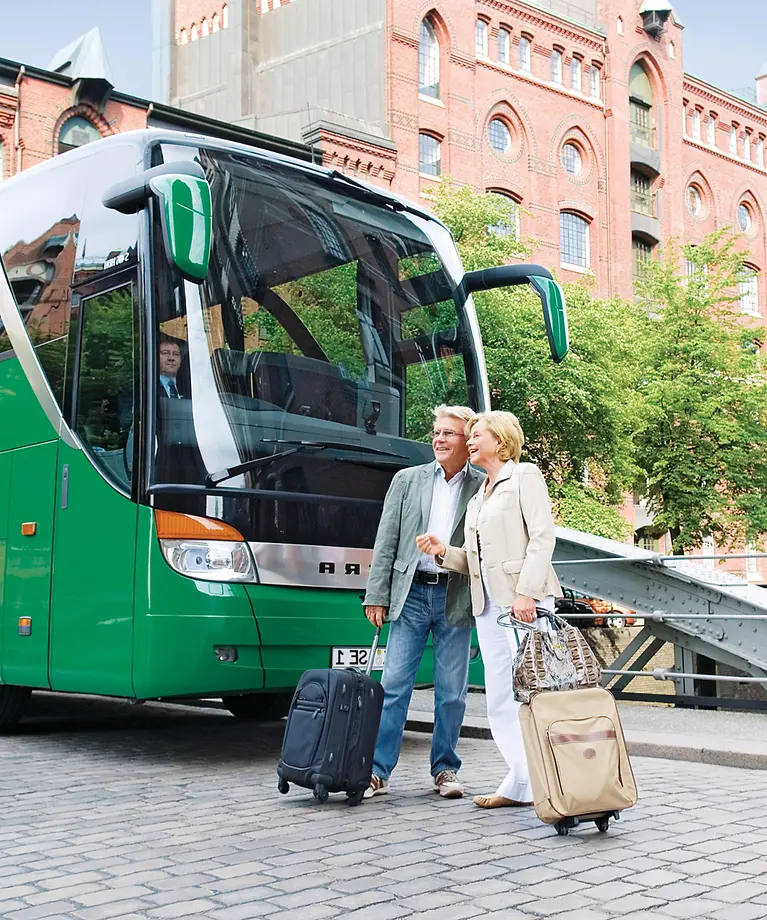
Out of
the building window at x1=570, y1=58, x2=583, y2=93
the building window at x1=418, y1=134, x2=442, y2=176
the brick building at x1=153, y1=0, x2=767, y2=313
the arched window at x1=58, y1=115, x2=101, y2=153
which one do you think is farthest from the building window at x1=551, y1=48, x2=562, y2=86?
the arched window at x1=58, y1=115, x2=101, y2=153

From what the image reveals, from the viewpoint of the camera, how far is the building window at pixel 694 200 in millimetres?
49312

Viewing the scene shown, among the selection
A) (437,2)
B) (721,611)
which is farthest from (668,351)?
(721,611)

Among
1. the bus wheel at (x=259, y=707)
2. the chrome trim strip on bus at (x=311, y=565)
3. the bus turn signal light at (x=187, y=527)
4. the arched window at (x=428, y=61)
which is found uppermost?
→ the arched window at (x=428, y=61)

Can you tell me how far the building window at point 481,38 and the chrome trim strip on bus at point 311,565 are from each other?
36460mm

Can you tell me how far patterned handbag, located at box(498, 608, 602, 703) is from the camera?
16.8 feet

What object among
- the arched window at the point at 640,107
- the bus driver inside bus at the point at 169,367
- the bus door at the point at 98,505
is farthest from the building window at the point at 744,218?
the bus driver inside bus at the point at 169,367

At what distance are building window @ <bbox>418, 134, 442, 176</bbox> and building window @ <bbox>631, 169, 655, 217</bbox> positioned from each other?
36.0 feet

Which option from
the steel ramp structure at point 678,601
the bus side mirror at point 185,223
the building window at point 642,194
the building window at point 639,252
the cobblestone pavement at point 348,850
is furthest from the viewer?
the building window at point 642,194

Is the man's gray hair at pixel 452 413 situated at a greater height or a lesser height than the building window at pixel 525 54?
lesser

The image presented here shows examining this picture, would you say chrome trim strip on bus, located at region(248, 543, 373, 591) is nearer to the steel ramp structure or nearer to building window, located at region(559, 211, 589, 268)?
the steel ramp structure

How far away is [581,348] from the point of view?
90.2ft

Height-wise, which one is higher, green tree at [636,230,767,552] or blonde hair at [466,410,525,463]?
green tree at [636,230,767,552]

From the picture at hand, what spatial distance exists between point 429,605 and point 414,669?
13.7 inches

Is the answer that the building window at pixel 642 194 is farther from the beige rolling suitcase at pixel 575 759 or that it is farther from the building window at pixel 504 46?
the beige rolling suitcase at pixel 575 759
